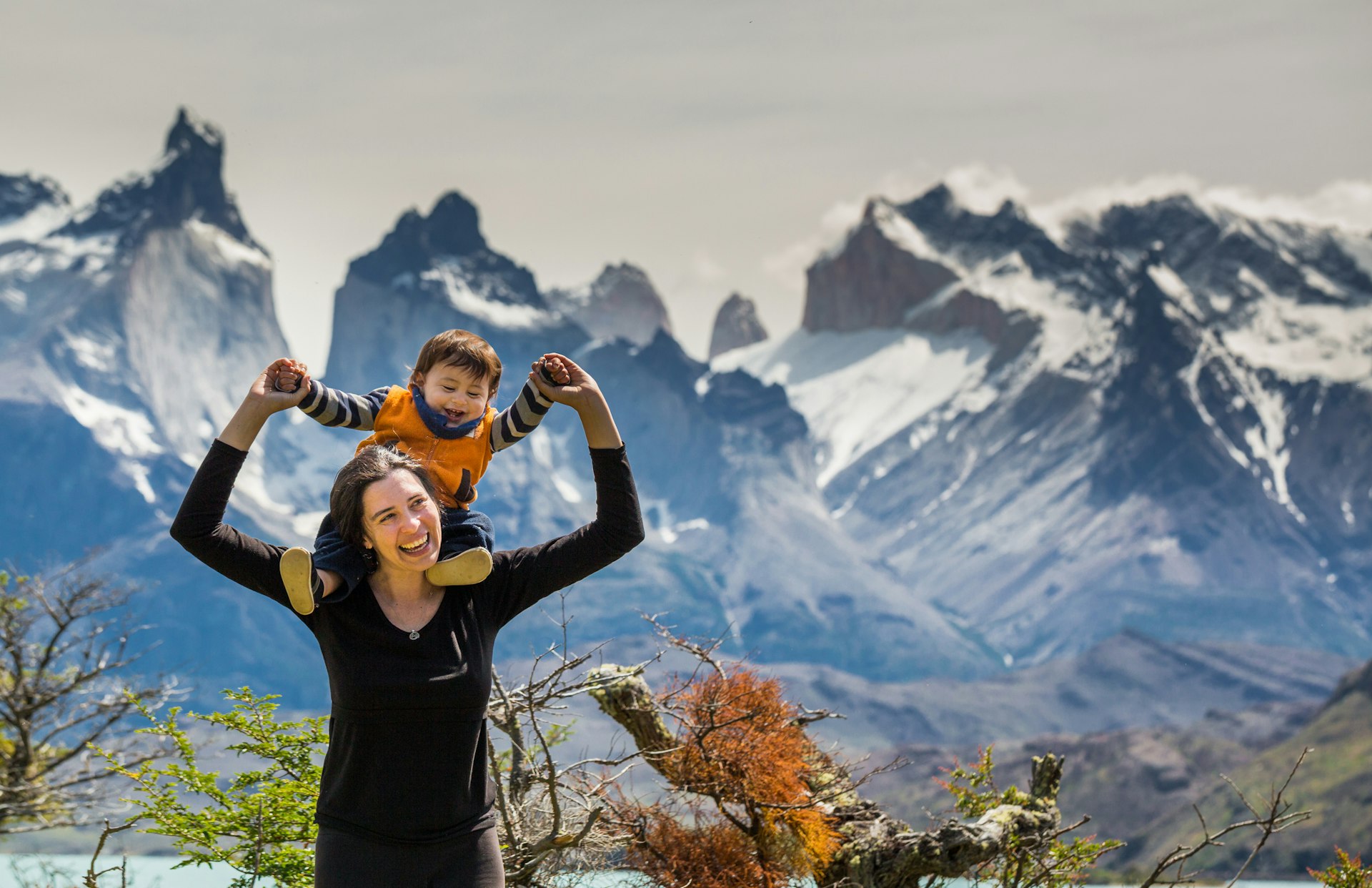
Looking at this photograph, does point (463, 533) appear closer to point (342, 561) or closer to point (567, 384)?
point (342, 561)

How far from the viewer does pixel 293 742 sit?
29.7 ft

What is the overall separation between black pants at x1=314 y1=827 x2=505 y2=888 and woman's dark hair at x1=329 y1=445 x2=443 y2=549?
96 centimetres

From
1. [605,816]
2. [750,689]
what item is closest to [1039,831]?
[750,689]

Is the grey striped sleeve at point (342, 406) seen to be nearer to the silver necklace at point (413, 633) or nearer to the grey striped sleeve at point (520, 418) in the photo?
the grey striped sleeve at point (520, 418)

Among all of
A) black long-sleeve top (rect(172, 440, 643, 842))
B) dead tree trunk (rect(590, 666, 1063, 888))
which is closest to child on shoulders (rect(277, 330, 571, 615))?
black long-sleeve top (rect(172, 440, 643, 842))

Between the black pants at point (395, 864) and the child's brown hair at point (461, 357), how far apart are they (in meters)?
1.71

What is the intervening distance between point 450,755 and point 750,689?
5941 mm

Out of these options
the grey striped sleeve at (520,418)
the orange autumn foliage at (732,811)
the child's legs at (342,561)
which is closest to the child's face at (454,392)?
the grey striped sleeve at (520,418)

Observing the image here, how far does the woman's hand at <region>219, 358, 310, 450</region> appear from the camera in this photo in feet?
17.0

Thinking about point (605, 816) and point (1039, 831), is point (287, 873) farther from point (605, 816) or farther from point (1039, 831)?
point (1039, 831)

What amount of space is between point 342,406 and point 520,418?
0.64m

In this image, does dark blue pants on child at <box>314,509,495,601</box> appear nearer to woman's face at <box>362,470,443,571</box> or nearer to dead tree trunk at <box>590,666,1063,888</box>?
woman's face at <box>362,470,443,571</box>

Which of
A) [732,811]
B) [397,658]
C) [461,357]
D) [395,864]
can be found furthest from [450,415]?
[732,811]

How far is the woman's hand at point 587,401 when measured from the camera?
5.36 meters
